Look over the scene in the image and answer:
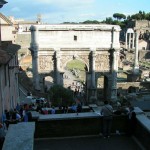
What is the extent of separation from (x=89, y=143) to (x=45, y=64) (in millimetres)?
22538

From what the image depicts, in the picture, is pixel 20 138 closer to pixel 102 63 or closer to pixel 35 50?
pixel 35 50

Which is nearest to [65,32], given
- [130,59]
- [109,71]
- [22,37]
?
[109,71]

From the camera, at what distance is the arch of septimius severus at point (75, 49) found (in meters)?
26.8

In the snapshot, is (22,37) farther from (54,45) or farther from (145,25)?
(145,25)

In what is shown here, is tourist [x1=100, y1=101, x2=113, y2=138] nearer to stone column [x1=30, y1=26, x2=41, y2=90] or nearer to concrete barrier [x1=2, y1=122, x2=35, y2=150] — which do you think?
concrete barrier [x1=2, y1=122, x2=35, y2=150]

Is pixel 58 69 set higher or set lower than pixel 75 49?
lower

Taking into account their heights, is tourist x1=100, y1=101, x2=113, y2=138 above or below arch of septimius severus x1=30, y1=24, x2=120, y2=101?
below

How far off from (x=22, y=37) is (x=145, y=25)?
47211 millimetres

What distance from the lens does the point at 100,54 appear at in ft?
93.5

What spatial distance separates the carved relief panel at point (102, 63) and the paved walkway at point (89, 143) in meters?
22.7

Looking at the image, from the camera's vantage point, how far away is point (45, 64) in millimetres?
27938

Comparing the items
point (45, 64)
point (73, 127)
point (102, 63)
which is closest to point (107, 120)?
point (73, 127)

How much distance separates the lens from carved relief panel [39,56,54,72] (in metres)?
27.6

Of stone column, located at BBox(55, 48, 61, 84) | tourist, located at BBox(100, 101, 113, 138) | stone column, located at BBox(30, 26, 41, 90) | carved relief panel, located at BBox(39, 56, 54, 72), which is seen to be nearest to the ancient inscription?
stone column, located at BBox(55, 48, 61, 84)
